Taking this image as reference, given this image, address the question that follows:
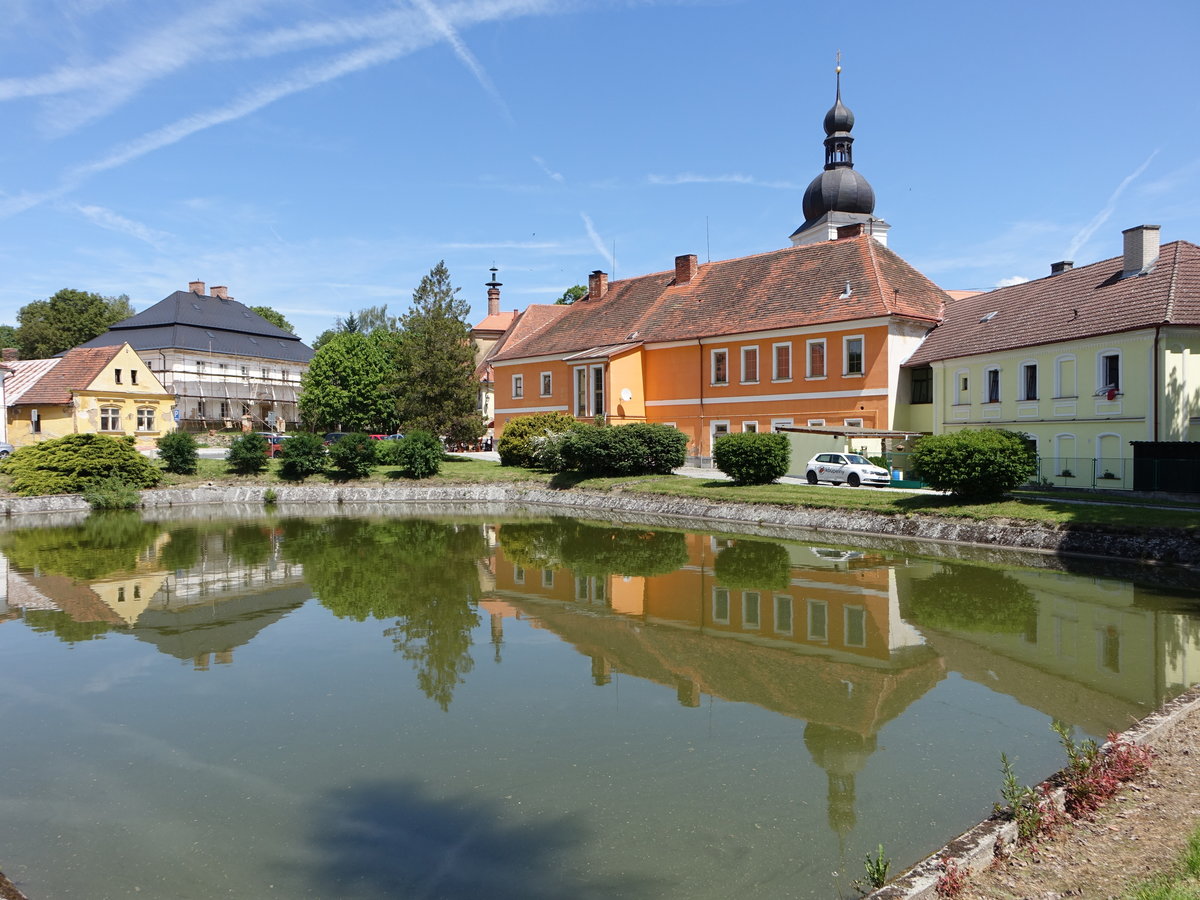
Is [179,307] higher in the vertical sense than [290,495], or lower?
higher

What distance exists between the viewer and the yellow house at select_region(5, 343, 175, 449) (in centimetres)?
4591

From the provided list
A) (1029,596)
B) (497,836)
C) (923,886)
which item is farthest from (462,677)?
(1029,596)

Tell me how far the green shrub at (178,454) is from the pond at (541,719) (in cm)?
2208

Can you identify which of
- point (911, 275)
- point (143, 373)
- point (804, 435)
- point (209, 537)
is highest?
point (911, 275)

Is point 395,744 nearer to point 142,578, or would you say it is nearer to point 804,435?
point 142,578

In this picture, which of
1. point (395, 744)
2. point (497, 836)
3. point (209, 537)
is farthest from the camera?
point (209, 537)

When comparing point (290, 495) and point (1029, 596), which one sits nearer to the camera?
point (1029, 596)

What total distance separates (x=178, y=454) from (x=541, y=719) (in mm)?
35346

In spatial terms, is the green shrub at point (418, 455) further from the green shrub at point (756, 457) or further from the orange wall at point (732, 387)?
the green shrub at point (756, 457)

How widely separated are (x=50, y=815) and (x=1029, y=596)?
595 inches

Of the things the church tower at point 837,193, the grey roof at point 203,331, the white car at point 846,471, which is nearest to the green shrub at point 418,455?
the white car at point 846,471

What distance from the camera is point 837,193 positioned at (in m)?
59.4

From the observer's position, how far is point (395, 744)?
8023 mm

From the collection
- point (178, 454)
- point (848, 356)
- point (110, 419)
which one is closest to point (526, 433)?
point (848, 356)
